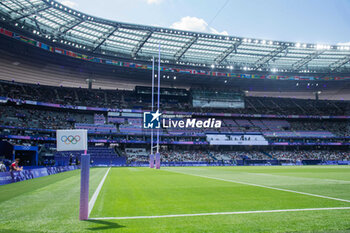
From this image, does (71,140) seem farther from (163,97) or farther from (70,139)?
(163,97)

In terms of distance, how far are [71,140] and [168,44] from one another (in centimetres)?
5014

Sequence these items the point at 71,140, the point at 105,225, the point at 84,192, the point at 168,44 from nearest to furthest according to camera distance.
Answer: the point at 105,225, the point at 71,140, the point at 84,192, the point at 168,44

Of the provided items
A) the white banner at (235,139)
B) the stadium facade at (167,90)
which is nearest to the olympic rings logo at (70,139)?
the stadium facade at (167,90)

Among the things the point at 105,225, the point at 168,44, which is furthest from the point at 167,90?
the point at 105,225

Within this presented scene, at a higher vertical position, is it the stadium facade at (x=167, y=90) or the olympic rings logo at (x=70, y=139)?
the stadium facade at (x=167, y=90)

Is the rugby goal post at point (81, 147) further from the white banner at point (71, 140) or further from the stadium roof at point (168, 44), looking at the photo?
the stadium roof at point (168, 44)

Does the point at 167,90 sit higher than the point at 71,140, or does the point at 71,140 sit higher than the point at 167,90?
the point at 167,90

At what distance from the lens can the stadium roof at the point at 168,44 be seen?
40.9 meters

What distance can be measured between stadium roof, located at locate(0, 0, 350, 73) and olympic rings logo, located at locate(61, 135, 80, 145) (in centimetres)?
3889

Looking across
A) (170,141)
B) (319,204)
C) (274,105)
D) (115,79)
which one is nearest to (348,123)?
(274,105)

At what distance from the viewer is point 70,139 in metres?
5.32

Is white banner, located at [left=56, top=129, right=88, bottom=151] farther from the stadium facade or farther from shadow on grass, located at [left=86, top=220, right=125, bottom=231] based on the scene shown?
the stadium facade

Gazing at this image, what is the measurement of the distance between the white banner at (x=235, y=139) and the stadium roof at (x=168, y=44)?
16.0 m

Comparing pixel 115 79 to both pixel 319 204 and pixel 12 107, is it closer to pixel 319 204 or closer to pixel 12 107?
pixel 12 107
